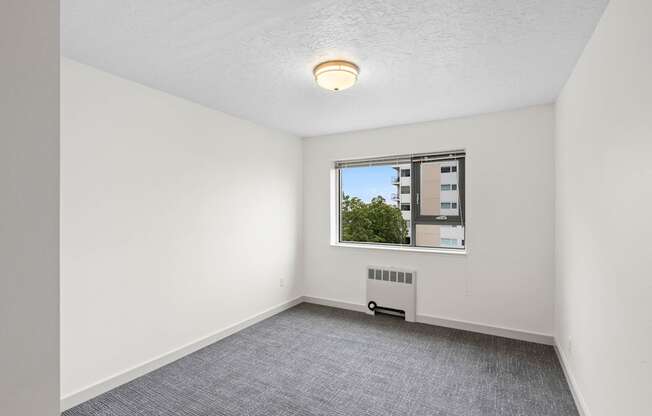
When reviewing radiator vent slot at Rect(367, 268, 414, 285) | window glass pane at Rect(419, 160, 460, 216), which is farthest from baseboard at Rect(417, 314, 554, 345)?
window glass pane at Rect(419, 160, 460, 216)

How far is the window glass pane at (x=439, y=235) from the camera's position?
3.92 meters

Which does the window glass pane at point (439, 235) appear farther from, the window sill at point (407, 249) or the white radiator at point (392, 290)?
the white radiator at point (392, 290)

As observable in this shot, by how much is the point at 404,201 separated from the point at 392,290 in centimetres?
114

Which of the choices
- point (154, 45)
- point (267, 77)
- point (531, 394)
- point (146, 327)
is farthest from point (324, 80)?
point (531, 394)

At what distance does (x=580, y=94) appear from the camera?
7.41 feet

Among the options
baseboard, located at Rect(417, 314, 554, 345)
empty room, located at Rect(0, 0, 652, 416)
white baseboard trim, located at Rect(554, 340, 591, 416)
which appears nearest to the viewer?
empty room, located at Rect(0, 0, 652, 416)

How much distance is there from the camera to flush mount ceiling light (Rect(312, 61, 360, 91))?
2312mm

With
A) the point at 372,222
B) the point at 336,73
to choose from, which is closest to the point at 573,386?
the point at 372,222

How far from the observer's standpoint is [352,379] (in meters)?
2.67

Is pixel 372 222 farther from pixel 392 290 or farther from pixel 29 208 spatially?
pixel 29 208

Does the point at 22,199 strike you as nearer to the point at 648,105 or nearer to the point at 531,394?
the point at 648,105

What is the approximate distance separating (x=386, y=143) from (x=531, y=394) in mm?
2911

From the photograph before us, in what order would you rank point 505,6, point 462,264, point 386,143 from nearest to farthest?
point 505,6 → point 462,264 → point 386,143

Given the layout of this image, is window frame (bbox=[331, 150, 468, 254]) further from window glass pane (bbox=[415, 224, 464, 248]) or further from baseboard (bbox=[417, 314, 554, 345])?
baseboard (bbox=[417, 314, 554, 345])
